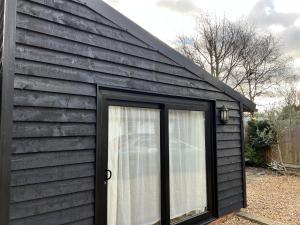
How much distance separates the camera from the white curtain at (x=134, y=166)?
324cm

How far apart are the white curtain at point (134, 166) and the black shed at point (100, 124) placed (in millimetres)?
13

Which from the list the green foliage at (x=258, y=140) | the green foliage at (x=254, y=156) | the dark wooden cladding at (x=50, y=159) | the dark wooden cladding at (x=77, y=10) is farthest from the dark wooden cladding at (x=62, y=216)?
the green foliage at (x=254, y=156)

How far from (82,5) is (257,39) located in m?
18.2

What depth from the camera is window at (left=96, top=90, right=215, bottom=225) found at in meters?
3.17

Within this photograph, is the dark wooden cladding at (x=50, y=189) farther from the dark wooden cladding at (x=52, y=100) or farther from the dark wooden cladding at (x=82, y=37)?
the dark wooden cladding at (x=82, y=37)

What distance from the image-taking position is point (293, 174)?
340 inches

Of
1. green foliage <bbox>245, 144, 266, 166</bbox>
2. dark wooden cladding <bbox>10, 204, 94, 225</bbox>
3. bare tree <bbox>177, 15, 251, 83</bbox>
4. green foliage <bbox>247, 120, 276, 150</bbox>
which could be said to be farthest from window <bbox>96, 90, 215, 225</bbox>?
bare tree <bbox>177, 15, 251, 83</bbox>

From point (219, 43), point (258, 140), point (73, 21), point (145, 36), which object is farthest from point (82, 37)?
point (219, 43)

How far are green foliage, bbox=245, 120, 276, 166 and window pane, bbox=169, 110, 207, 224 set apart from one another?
614 centimetres

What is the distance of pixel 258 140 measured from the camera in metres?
9.99

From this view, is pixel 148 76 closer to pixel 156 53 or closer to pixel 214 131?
pixel 156 53

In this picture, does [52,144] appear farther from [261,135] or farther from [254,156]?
[254,156]

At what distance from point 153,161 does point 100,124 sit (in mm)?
998

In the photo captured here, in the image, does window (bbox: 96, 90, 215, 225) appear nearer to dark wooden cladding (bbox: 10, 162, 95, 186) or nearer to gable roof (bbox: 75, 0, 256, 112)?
dark wooden cladding (bbox: 10, 162, 95, 186)
